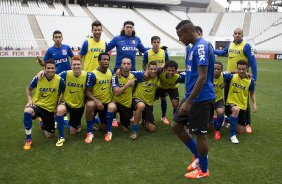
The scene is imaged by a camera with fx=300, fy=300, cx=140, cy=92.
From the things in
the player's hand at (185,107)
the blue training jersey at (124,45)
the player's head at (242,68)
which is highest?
the blue training jersey at (124,45)

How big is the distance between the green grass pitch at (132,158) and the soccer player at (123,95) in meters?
0.37

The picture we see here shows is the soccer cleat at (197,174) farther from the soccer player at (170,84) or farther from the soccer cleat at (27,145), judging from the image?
the soccer cleat at (27,145)

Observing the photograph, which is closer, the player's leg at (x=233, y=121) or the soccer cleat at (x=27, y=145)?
the soccer cleat at (x=27, y=145)

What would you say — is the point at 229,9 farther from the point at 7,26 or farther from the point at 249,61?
the point at 249,61

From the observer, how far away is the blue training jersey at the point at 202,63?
11.4 feet

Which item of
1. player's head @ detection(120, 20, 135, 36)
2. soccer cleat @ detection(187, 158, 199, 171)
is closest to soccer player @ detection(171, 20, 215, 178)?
soccer cleat @ detection(187, 158, 199, 171)

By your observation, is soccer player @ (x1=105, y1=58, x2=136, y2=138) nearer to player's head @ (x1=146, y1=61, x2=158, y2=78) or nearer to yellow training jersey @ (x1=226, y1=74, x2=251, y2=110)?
player's head @ (x1=146, y1=61, x2=158, y2=78)

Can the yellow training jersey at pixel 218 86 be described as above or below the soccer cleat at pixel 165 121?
above

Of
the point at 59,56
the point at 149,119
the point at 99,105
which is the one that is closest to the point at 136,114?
the point at 149,119

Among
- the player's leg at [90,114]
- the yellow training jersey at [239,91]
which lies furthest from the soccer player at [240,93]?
the player's leg at [90,114]

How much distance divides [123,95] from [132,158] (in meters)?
1.73

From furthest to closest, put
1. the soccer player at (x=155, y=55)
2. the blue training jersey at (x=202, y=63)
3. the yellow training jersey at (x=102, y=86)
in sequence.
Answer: the soccer player at (x=155, y=55) → the yellow training jersey at (x=102, y=86) → the blue training jersey at (x=202, y=63)

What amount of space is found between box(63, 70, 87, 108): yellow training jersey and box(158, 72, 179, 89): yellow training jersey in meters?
1.67

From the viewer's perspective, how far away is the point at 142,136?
19.1 ft
